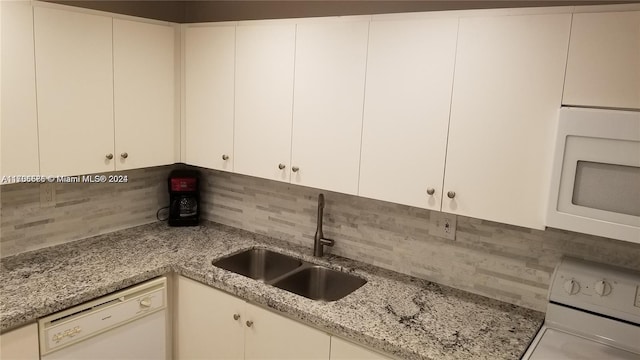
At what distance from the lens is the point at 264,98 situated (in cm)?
223

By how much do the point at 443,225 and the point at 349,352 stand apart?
71 centimetres

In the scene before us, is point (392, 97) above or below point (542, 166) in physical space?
above

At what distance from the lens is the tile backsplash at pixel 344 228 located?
1899 mm

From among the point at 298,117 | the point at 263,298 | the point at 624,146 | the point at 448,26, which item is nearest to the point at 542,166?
the point at 624,146

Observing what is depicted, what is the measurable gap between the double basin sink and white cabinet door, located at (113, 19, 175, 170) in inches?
26.5

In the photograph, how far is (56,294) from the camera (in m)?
1.86

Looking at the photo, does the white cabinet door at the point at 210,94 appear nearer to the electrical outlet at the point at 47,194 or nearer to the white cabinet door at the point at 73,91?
the white cabinet door at the point at 73,91

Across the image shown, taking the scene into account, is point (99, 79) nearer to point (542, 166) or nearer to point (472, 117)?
point (472, 117)

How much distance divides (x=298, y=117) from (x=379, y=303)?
0.87 metres

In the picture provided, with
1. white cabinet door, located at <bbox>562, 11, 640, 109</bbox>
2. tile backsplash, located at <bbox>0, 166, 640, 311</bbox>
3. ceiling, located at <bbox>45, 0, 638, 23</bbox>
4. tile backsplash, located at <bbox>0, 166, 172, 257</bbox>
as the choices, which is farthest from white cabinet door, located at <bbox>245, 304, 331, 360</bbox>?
ceiling, located at <bbox>45, 0, 638, 23</bbox>

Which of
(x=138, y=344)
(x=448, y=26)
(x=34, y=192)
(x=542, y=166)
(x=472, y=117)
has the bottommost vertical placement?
(x=138, y=344)

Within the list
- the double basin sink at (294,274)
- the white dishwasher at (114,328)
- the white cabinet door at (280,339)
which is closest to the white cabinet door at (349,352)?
the white cabinet door at (280,339)

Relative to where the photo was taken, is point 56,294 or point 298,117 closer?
point 56,294

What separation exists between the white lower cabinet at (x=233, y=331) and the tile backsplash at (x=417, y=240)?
59 cm
